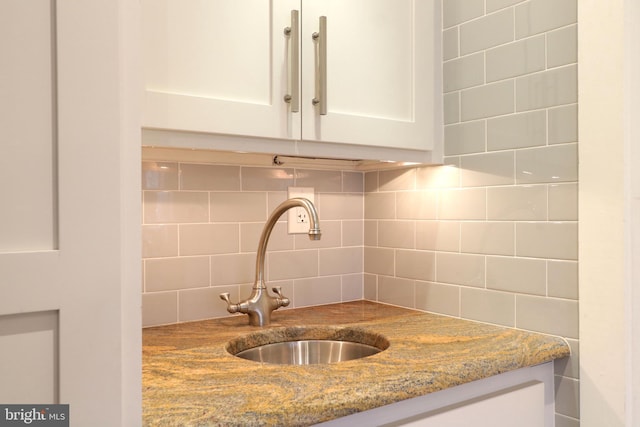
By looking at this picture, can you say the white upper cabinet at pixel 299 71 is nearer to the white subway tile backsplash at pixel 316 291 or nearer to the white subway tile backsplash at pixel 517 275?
the white subway tile backsplash at pixel 517 275

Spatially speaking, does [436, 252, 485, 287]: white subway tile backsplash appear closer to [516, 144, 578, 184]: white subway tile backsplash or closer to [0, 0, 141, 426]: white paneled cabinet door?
[516, 144, 578, 184]: white subway tile backsplash

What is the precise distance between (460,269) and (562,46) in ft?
2.09

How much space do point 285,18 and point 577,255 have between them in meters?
0.88

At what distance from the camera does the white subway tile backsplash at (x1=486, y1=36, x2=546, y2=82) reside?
→ 133cm

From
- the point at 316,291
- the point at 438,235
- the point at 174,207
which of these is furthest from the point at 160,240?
the point at 438,235

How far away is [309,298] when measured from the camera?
1.74 m

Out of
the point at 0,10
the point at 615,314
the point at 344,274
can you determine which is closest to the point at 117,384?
the point at 0,10

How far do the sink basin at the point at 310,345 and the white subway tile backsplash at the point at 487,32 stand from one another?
0.83 m

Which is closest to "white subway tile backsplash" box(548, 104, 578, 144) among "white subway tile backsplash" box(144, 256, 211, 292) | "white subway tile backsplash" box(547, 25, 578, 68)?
"white subway tile backsplash" box(547, 25, 578, 68)

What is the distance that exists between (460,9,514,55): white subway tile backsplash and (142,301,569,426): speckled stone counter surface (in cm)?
76

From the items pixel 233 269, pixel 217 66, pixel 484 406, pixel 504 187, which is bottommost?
pixel 484 406

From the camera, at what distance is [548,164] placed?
4.30 feet

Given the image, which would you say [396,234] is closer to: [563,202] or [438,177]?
[438,177]

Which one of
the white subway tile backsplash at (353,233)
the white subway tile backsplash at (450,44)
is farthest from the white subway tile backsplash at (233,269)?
the white subway tile backsplash at (450,44)
